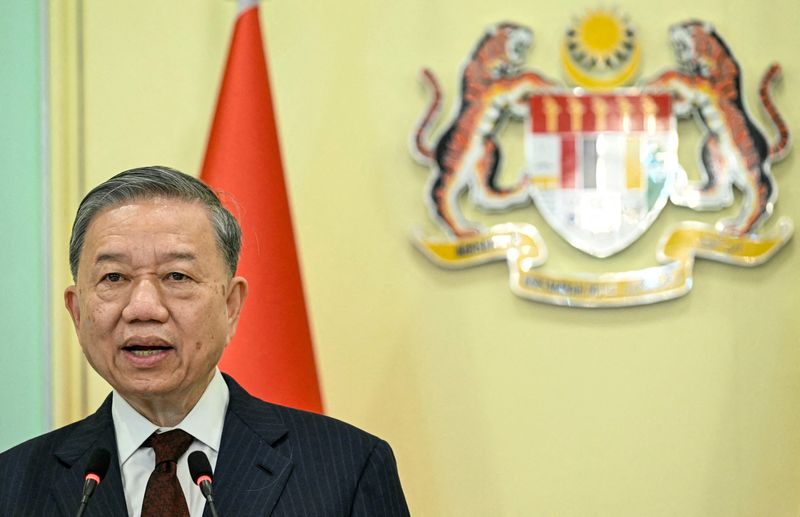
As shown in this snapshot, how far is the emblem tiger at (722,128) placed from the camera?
292 centimetres

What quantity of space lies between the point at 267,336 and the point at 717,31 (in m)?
1.56

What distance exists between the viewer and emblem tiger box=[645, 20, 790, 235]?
9.58 ft

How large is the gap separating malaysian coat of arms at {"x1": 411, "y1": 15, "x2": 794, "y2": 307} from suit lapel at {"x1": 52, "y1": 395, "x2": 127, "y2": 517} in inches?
52.7

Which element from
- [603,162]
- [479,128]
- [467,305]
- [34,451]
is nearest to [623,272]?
[603,162]

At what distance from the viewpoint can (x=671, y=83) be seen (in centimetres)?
294

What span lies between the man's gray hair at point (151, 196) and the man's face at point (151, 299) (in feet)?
0.04

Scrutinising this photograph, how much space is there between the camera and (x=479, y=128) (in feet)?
9.68

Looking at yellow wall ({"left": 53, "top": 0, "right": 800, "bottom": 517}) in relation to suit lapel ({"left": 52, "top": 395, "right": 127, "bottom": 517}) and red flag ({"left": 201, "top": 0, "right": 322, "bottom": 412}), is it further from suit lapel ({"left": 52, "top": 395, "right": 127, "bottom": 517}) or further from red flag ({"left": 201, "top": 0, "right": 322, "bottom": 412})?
suit lapel ({"left": 52, "top": 395, "right": 127, "bottom": 517})

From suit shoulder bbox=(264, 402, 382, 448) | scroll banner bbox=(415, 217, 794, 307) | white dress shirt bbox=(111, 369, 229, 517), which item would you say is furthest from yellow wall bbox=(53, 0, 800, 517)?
white dress shirt bbox=(111, 369, 229, 517)

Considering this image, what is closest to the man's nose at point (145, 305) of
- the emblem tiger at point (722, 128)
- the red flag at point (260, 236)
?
the red flag at point (260, 236)

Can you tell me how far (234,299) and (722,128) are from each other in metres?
1.69

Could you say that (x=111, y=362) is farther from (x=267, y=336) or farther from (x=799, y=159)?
(x=799, y=159)

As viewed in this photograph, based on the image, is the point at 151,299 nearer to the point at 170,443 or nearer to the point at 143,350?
the point at 143,350

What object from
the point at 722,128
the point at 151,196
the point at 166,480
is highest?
the point at 722,128
